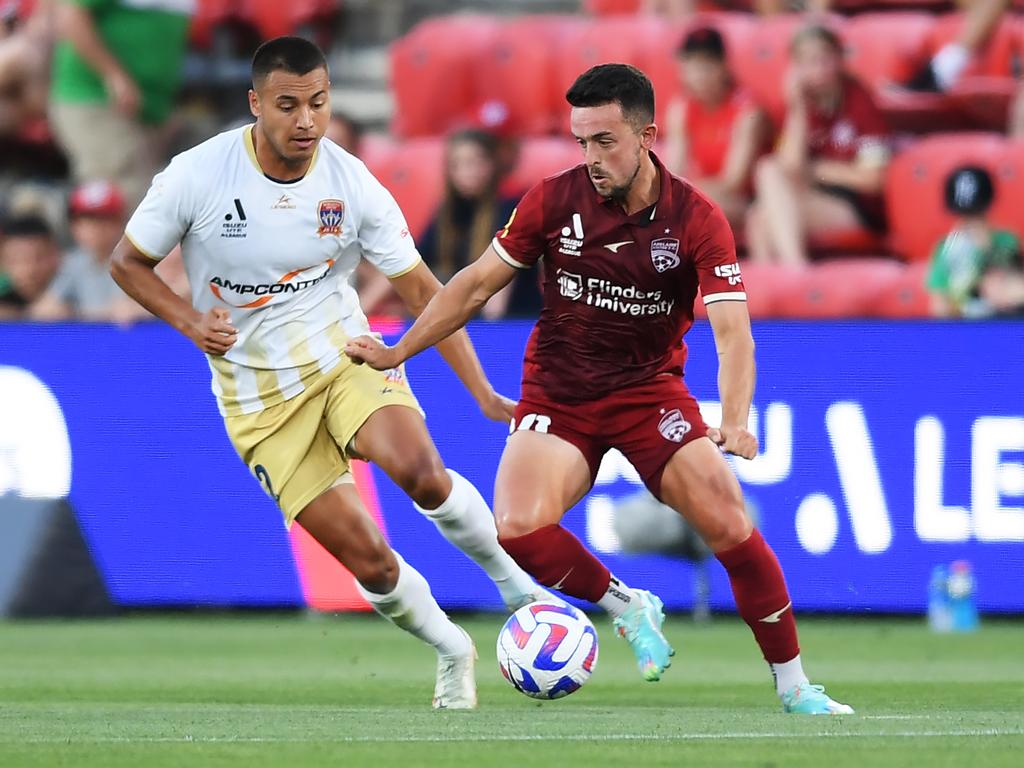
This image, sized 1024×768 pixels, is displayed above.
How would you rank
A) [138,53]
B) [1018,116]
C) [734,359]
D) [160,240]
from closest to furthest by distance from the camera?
[734,359], [160,240], [1018,116], [138,53]

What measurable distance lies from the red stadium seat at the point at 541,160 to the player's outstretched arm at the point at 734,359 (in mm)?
6531

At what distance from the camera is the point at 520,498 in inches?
270

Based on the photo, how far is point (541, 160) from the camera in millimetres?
13234

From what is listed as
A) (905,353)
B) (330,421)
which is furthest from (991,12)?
(330,421)

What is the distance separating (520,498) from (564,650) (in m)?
0.57

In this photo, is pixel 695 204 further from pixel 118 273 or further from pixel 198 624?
pixel 198 624

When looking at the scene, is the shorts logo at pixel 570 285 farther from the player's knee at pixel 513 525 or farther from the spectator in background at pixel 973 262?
the spectator in background at pixel 973 262

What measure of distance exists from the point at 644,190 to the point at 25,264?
7057 mm

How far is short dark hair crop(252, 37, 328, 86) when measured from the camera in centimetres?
692

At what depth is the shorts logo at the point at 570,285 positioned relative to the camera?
22.7ft

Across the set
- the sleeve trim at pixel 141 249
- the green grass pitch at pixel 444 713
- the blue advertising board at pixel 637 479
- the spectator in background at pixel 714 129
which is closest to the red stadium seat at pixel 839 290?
the spectator in background at pixel 714 129

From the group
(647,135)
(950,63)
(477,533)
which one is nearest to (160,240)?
(477,533)

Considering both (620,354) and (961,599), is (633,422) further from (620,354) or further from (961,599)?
(961,599)

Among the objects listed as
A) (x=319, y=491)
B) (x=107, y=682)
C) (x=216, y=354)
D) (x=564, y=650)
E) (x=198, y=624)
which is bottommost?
(x=198, y=624)
